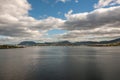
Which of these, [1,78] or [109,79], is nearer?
[109,79]

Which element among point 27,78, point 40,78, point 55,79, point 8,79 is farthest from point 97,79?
point 8,79

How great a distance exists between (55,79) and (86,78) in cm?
1035

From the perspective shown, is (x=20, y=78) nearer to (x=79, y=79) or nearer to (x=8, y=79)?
(x=8, y=79)

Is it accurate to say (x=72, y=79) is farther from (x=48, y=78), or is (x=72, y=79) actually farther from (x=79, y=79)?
(x=48, y=78)

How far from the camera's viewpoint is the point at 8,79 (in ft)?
161

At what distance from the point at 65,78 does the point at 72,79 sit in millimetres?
2596

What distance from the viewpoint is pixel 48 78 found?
50.2m

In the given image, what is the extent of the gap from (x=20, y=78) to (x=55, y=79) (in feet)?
39.1

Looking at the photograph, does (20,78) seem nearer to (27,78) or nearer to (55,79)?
(27,78)

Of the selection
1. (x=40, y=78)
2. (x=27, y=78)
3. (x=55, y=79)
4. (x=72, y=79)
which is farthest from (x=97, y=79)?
(x=27, y=78)

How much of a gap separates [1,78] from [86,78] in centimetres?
2886

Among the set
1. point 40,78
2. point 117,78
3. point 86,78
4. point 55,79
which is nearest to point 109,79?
point 117,78

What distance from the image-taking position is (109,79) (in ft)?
157

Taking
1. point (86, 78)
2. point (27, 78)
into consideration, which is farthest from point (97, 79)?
point (27, 78)
